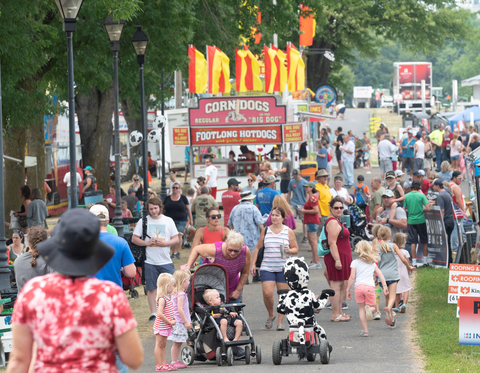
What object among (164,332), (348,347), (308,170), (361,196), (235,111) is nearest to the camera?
(164,332)

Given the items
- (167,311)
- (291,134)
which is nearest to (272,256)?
(167,311)

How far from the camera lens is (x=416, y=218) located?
48.1 ft

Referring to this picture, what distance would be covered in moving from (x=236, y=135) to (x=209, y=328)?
48.6 ft

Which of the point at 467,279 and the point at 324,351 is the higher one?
the point at 467,279

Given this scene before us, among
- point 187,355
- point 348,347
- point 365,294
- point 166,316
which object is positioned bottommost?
point 348,347

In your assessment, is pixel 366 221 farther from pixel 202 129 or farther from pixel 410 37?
pixel 410 37

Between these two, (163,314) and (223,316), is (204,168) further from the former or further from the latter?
(163,314)

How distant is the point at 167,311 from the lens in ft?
26.2

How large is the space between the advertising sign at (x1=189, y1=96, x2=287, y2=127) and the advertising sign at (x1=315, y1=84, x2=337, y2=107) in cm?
1588

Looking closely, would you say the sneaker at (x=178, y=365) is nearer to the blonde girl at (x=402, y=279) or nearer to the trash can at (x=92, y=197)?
the blonde girl at (x=402, y=279)

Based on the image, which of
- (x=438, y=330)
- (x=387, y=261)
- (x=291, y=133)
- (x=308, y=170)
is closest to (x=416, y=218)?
(x=387, y=261)

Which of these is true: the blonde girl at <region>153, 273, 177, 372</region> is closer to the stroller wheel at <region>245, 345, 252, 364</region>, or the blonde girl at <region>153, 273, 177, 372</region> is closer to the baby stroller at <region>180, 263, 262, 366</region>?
the baby stroller at <region>180, 263, 262, 366</region>

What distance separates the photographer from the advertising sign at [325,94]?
3831cm

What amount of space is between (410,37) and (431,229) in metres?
27.5
